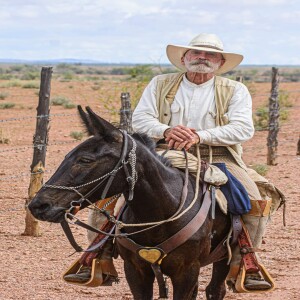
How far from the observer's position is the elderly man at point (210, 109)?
6227 millimetres

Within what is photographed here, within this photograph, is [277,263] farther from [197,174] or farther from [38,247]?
[197,174]

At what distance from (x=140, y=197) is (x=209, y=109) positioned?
1.24m

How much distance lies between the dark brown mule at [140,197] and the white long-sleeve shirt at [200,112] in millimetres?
517

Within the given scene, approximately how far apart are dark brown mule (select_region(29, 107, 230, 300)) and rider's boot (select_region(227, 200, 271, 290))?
19 cm

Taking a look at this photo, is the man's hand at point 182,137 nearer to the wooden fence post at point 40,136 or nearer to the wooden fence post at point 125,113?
the wooden fence post at point 40,136

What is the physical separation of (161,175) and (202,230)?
1.74 ft

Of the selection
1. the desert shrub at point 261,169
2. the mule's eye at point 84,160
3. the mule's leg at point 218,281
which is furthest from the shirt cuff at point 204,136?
the desert shrub at point 261,169

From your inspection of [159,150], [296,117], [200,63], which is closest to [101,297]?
[159,150]

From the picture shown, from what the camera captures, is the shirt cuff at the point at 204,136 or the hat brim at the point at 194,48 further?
the hat brim at the point at 194,48

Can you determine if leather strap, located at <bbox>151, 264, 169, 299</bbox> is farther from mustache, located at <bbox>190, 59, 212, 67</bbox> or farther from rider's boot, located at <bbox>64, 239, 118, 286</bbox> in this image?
mustache, located at <bbox>190, 59, 212, 67</bbox>

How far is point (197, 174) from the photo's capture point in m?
5.89

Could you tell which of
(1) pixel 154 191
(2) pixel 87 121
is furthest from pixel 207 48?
(2) pixel 87 121

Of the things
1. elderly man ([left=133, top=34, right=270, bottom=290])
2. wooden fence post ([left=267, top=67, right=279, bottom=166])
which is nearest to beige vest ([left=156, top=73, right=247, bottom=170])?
elderly man ([left=133, top=34, right=270, bottom=290])

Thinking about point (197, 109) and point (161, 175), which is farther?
point (197, 109)
